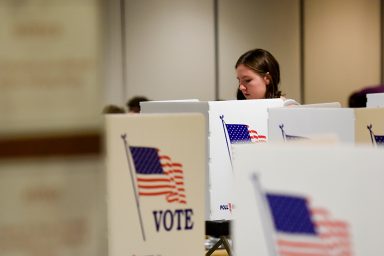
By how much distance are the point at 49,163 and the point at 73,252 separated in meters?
0.11

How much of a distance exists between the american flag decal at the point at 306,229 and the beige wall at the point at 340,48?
17.0 feet

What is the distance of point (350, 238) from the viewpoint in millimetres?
932

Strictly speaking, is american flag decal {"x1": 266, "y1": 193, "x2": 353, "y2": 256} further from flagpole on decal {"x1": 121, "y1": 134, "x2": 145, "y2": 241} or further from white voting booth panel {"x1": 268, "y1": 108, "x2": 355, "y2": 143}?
white voting booth panel {"x1": 268, "y1": 108, "x2": 355, "y2": 143}

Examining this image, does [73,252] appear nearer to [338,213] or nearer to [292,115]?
[338,213]

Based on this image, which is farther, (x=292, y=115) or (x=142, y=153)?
(x=292, y=115)

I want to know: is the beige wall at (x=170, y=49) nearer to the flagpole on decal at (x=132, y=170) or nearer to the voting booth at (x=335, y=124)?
the voting booth at (x=335, y=124)

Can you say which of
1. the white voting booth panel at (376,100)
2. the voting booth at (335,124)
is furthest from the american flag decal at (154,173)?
the white voting booth panel at (376,100)

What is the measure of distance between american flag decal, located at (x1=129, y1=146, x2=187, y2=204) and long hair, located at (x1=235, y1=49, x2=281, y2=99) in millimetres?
1903

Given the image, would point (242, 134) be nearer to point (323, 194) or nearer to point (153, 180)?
point (153, 180)

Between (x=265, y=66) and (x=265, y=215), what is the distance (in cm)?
225

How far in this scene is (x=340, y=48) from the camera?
6.18m

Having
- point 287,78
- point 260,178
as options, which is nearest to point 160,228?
point 260,178

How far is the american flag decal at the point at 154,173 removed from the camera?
1.32 metres

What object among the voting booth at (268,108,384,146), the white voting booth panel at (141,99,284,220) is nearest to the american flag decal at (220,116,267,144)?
the white voting booth panel at (141,99,284,220)
